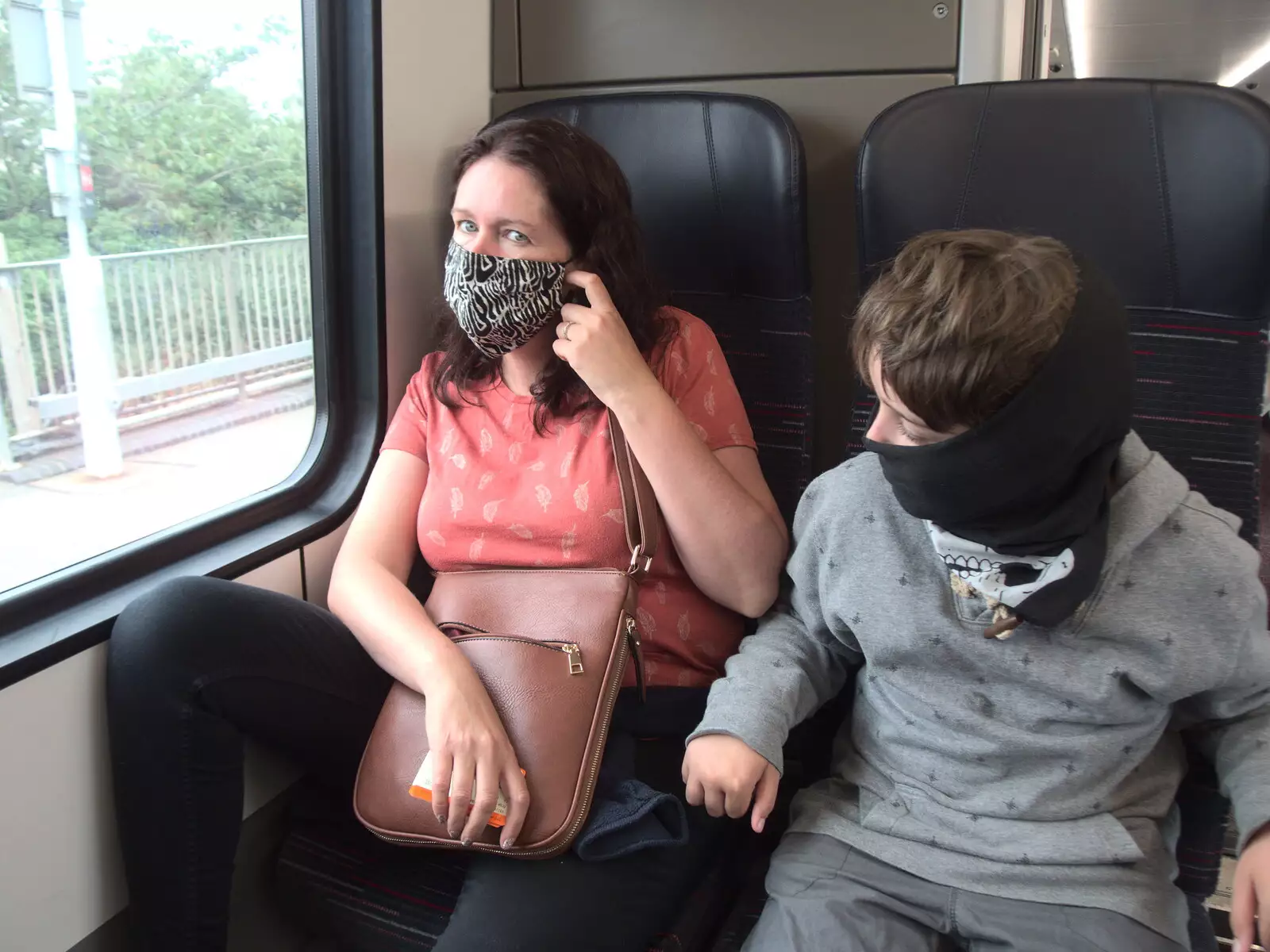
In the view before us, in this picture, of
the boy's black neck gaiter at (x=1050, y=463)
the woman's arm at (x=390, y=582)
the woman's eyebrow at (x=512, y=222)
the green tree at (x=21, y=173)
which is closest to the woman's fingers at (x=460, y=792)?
the woman's arm at (x=390, y=582)

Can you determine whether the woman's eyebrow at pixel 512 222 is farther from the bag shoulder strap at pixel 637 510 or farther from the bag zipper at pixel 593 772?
the bag zipper at pixel 593 772

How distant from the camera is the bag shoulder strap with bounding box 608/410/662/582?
143 cm

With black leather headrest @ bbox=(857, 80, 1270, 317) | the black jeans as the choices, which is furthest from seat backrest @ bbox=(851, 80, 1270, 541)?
the black jeans

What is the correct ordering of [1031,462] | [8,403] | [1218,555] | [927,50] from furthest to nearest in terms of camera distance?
1. [927,50]
2. [8,403]
3. [1218,555]
4. [1031,462]

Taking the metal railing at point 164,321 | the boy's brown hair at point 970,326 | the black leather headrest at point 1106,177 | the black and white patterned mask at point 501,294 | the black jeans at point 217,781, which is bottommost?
the black jeans at point 217,781

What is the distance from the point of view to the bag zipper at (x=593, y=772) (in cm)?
123

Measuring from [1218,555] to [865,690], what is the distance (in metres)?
0.46

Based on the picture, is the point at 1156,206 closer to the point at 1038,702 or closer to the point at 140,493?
the point at 1038,702

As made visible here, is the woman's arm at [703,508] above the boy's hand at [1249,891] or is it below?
above

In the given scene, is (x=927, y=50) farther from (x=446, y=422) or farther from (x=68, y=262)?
(x=68, y=262)

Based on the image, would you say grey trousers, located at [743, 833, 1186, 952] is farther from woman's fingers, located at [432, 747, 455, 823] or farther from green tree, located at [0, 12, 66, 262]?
green tree, located at [0, 12, 66, 262]

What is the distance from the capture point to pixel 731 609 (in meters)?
1.56

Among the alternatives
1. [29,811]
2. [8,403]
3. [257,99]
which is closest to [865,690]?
[29,811]

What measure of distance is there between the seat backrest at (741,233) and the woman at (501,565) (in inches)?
6.9
